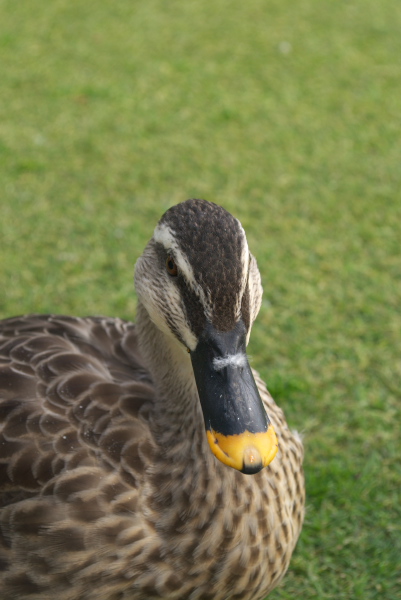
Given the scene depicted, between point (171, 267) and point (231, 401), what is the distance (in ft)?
1.28

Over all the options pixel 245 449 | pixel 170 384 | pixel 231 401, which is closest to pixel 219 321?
pixel 231 401

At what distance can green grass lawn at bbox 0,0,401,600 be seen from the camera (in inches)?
118

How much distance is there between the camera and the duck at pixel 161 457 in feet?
5.65

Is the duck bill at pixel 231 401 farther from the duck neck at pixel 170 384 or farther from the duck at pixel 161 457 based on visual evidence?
the duck neck at pixel 170 384

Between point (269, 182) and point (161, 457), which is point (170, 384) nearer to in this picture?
point (161, 457)

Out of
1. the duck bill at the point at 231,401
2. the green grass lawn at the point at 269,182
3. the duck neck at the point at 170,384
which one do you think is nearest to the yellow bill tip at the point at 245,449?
the duck bill at the point at 231,401

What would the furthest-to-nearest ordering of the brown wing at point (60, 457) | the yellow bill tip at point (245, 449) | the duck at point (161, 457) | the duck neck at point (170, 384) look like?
the duck neck at point (170, 384) < the brown wing at point (60, 457) < the duck at point (161, 457) < the yellow bill tip at point (245, 449)

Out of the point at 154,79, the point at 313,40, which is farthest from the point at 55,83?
the point at 313,40

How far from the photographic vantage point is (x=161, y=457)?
204 centimetres

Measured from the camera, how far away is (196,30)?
19.7ft

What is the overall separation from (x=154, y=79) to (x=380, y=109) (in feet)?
5.63

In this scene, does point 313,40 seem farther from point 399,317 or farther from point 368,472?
point 368,472

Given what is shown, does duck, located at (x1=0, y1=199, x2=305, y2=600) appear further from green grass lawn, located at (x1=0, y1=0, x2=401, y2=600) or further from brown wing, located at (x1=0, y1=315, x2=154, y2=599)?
Answer: green grass lawn, located at (x1=0, y1=0, x2=401, y2=600)

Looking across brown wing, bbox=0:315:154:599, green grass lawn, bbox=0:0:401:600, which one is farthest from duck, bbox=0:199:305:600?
green grass lawn, bbox=0:0:401:600
